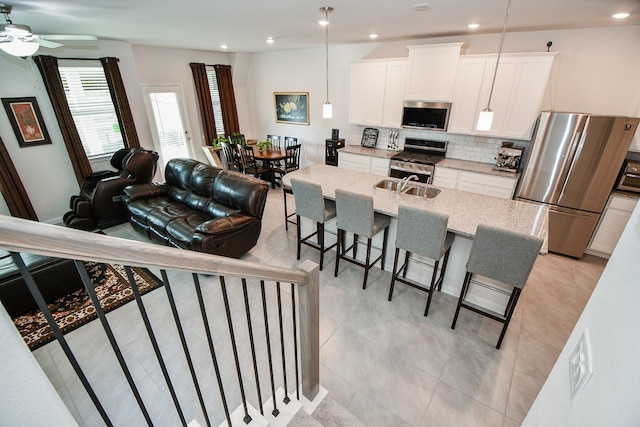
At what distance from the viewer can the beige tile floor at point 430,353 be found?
197cm

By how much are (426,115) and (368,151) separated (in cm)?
118

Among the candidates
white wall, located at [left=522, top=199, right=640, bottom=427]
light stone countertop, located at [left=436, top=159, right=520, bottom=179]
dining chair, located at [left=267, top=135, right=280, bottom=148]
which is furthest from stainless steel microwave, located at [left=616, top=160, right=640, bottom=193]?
dining chair, located at [left=267, top=135, right=280, bottom=148]

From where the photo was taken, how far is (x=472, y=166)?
431cm

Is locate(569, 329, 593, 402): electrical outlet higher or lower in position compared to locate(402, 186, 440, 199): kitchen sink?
higher

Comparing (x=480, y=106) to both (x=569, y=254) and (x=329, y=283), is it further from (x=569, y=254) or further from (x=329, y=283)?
(x=329, y=283)

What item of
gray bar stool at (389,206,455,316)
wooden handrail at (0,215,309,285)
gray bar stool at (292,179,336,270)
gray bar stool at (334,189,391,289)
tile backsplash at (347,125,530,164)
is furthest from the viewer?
tile backsplash at (347,125,530,164)

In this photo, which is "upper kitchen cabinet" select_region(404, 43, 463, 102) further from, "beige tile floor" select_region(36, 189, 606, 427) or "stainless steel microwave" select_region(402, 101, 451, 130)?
"beige tile floor" select_region(36, 189, 606, 427)

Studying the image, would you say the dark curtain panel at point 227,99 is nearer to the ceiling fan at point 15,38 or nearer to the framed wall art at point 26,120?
the framed wall art at point 26,120

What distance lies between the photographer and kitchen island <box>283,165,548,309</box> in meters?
2.42

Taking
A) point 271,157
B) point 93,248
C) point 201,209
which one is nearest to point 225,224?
point 201,209

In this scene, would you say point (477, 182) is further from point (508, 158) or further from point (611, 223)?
point (611, 223)

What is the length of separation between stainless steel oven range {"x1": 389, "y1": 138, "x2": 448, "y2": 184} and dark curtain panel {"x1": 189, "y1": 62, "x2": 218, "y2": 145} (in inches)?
167

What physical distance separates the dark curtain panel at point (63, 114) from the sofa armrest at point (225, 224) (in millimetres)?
3030

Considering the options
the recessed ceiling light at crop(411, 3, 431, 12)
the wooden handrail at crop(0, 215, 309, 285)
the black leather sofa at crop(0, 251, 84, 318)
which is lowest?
the black leather sofa at crop(0, 251, 84, 318)
